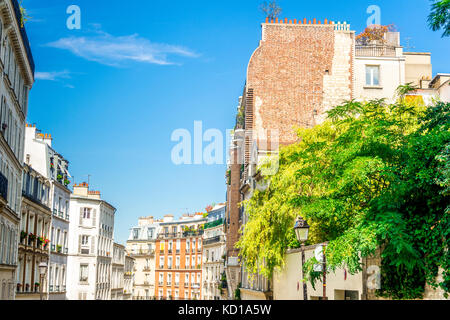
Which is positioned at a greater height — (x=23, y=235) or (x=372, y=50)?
(x=372, y=50)

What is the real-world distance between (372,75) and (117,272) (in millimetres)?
53356

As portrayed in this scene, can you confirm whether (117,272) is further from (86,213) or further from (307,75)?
(307,75)

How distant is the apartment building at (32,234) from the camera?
44.9 meters

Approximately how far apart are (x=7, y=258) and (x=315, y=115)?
23313 millimetres

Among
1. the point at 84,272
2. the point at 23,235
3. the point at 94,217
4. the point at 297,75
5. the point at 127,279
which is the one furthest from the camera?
the point at 127,279

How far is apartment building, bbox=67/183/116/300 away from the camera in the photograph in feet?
227

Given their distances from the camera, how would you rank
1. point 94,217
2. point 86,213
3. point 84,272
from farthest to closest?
point 94,217, point 86,213, point 84,272

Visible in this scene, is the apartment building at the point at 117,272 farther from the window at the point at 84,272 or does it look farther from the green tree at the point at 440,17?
the green tree at the point at 440,17

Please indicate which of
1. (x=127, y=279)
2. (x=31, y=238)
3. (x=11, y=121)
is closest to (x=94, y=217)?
(x=127, y=279)

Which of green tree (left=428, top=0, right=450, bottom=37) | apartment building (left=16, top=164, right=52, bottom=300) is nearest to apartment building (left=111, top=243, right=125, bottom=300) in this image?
apartment building (left=16, top=164, right=52, bottom=300)

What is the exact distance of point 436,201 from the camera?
15586mm

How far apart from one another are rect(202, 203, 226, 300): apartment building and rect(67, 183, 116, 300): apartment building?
18.9 metres

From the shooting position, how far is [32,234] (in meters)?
47.2

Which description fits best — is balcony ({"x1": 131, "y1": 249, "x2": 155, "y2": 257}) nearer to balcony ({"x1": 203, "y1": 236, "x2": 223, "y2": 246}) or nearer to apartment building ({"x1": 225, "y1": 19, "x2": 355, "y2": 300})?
balcony ({"x1": 203, "y1": 236, "x2": 223, "y2": 246})
